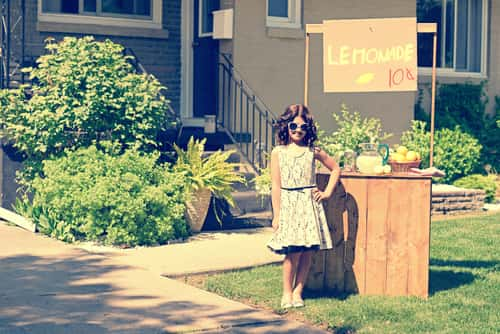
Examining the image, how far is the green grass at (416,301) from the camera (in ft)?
21.9

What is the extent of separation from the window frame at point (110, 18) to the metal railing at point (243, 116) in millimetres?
1229

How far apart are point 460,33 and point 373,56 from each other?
910cm

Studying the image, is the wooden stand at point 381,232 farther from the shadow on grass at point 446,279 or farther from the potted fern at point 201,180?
the potted fern at point 201,180

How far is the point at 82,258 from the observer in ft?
29.3

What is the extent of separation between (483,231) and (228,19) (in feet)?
14.3

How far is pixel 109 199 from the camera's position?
9.54m

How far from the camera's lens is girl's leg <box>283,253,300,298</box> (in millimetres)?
7199

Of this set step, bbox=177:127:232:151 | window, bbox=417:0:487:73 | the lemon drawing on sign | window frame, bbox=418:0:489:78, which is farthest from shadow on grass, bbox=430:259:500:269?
window, bbox=417:0:487:73

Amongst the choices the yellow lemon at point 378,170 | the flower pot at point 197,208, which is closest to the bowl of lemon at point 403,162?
the yellow lemon at point 378,170

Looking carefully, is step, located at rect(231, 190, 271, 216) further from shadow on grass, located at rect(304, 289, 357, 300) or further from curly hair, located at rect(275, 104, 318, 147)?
curly hair, located at rect(275, 104, 318, 147)

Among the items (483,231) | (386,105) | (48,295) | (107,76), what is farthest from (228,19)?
(48,295)

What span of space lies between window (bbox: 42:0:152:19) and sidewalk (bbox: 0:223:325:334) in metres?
3.74

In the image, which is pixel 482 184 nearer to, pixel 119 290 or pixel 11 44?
pixel 11 44

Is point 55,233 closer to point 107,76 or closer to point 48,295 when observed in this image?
point 107,76
